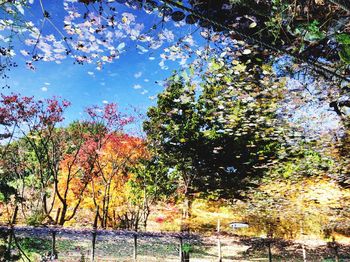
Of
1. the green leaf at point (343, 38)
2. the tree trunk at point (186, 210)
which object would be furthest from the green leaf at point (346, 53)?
the tree trunk at point (186, 210)

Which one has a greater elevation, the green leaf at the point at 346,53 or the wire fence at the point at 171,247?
the green leaf at the point at 346,53

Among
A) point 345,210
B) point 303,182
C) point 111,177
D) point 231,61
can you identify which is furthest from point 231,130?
point 111,177

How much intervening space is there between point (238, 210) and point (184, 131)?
609 centimetres

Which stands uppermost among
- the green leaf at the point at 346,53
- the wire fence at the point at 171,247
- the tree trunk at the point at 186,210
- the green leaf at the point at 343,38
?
the green leaf at the point at 343,38

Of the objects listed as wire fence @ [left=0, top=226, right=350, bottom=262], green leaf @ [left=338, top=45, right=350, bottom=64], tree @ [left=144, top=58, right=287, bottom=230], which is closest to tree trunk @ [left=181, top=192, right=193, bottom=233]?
tree @ [left=144, top=58, right=287, bottom=230]

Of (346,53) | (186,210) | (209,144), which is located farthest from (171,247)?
(346,53)

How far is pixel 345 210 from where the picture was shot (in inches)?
518

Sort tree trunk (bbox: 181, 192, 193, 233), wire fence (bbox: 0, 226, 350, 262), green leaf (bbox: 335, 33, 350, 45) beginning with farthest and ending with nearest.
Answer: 1. wire fence (bbox: 0, 226, 350, 262)
2. tree trunk (bbox: 181, 192, 193, 233)
3. green leaf (bbox: 335, 33, 350, 45)

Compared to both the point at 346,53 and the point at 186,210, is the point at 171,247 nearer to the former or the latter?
the point at 186,210

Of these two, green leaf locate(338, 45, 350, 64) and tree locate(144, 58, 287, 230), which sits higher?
tree locate(144, 58, 287, 230)

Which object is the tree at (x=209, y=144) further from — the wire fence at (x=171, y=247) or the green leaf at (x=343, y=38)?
the green leaf at (x=343, y=38)

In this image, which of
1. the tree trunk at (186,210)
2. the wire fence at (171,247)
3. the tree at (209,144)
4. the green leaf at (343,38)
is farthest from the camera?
the wire fence at (171,247)

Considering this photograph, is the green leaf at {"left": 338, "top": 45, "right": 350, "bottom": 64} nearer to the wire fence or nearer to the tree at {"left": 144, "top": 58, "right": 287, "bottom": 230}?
the tree at {"left": 144, "top": 58, "right": 287, "bottom": 230}

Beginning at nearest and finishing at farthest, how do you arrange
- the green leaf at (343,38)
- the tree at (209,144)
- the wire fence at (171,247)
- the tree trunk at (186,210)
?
the green leaf at (343,38)
the tree at (209,144)
the tree trunk at (186,210)
the wire fence at (171,247)
